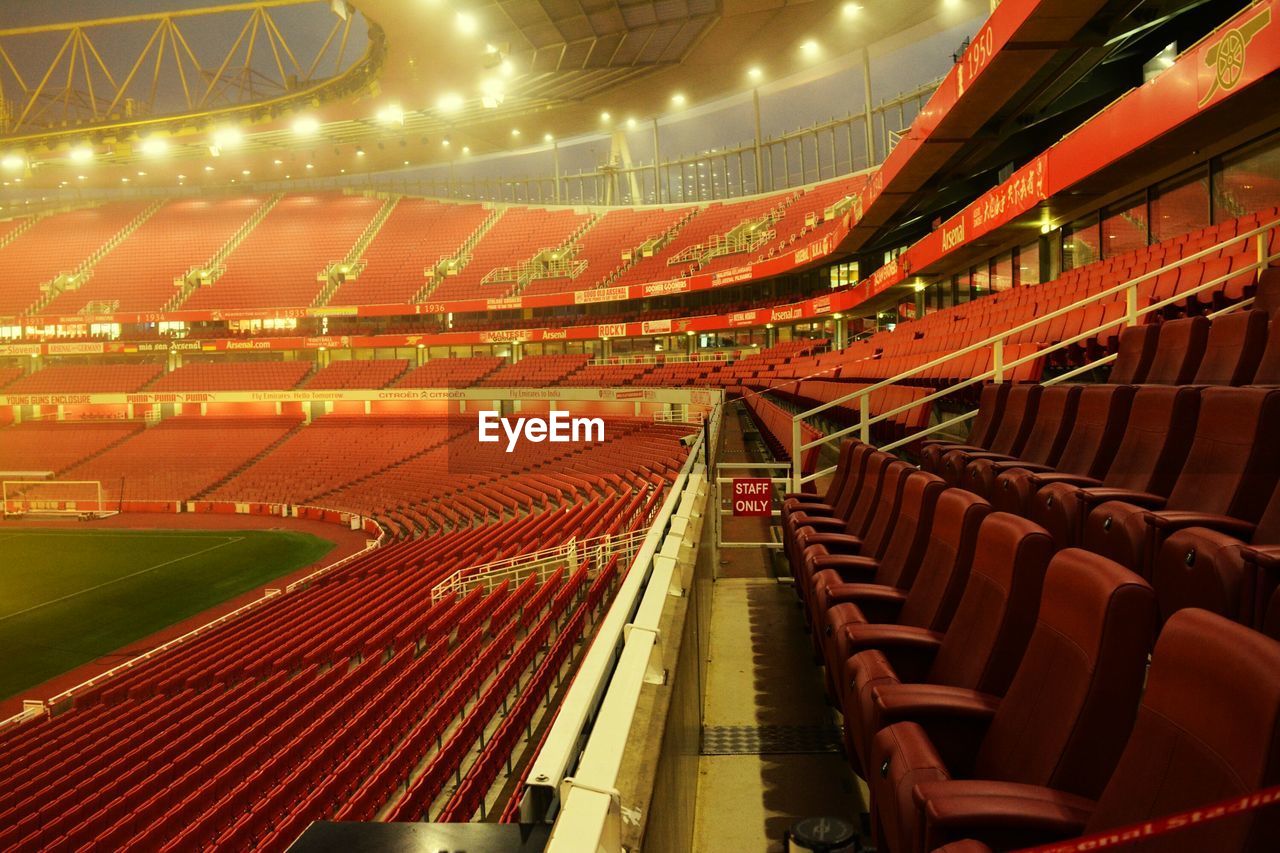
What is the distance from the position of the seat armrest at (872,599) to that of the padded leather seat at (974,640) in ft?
1.23

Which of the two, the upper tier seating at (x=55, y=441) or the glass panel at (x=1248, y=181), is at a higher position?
the glass panel at (x=1248, y=181)

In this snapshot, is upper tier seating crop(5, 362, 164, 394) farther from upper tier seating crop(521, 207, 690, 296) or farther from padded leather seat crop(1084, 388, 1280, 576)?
padded leather seat crop(1084, 388, 1280, 576)

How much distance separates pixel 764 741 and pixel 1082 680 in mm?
1582

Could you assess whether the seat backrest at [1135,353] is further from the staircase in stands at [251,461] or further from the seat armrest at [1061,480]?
the staircase in stands at [251,461]

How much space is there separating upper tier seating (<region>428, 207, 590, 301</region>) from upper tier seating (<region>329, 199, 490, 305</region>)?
129 centimetres

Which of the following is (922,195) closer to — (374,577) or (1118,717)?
(374,577)

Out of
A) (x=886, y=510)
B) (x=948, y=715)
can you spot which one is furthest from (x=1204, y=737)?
(x=886, y=510)

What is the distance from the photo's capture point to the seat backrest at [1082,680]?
147 centimetres

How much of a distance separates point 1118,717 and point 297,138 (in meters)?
38.5

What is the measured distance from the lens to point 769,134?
35.3 meters

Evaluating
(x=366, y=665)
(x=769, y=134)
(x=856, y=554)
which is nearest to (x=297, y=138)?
(x=769, y=134)

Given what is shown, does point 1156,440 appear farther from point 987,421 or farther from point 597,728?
point 597,728

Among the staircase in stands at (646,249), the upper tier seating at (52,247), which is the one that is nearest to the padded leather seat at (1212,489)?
the staircase in stands at (646,249)

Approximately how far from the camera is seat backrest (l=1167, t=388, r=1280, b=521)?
2.58 metres
